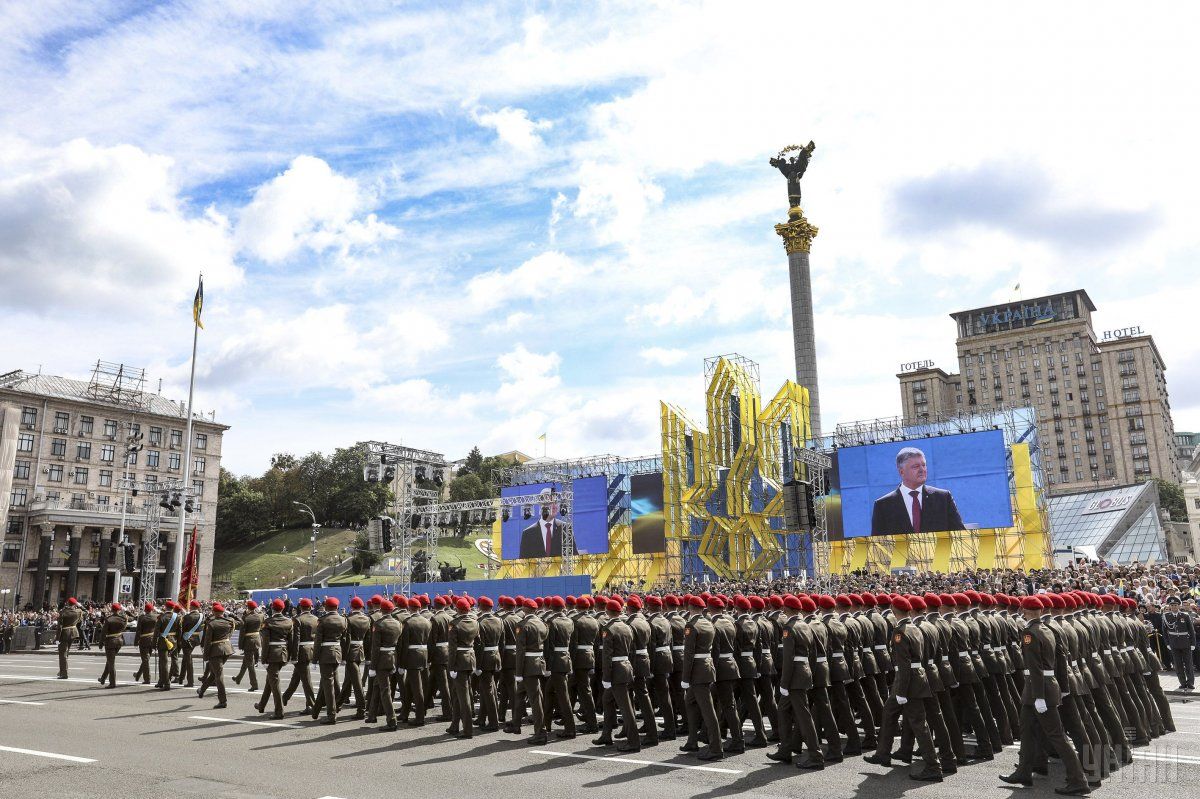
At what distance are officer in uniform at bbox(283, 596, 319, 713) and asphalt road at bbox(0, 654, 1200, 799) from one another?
2.29ft

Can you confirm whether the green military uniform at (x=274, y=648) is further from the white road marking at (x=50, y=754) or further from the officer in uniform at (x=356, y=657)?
the white road marking at (x=50, y=754)

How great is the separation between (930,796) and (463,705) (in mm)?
6216

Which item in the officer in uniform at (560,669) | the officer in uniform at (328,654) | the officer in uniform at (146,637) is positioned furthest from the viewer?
the officer in uniform at (146,637)

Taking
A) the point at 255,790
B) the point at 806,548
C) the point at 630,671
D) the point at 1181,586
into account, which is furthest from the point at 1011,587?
the point at 255,790

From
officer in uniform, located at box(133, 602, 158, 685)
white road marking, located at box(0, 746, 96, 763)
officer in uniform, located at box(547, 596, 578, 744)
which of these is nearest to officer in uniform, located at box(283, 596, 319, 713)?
white road marking, located at box(0, 746, 96, 763)

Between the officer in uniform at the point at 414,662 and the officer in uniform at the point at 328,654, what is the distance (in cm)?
97

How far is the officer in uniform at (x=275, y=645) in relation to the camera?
44.8ft

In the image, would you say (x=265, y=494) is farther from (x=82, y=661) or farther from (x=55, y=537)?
(x=82, y=661)

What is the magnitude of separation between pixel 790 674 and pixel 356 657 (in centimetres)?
706

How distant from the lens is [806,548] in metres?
44.1

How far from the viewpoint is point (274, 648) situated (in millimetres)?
14133

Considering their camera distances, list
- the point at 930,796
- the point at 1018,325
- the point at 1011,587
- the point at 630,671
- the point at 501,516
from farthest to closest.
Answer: the point at 1018,325
the point at 501,516
the point at 1011,587
the point at 630,671
the point at 930,796

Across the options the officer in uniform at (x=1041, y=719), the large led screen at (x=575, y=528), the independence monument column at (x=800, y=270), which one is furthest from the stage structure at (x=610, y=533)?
the officer in uniform at (x=1041, y=719)

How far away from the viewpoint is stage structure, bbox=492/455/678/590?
5069 cm
